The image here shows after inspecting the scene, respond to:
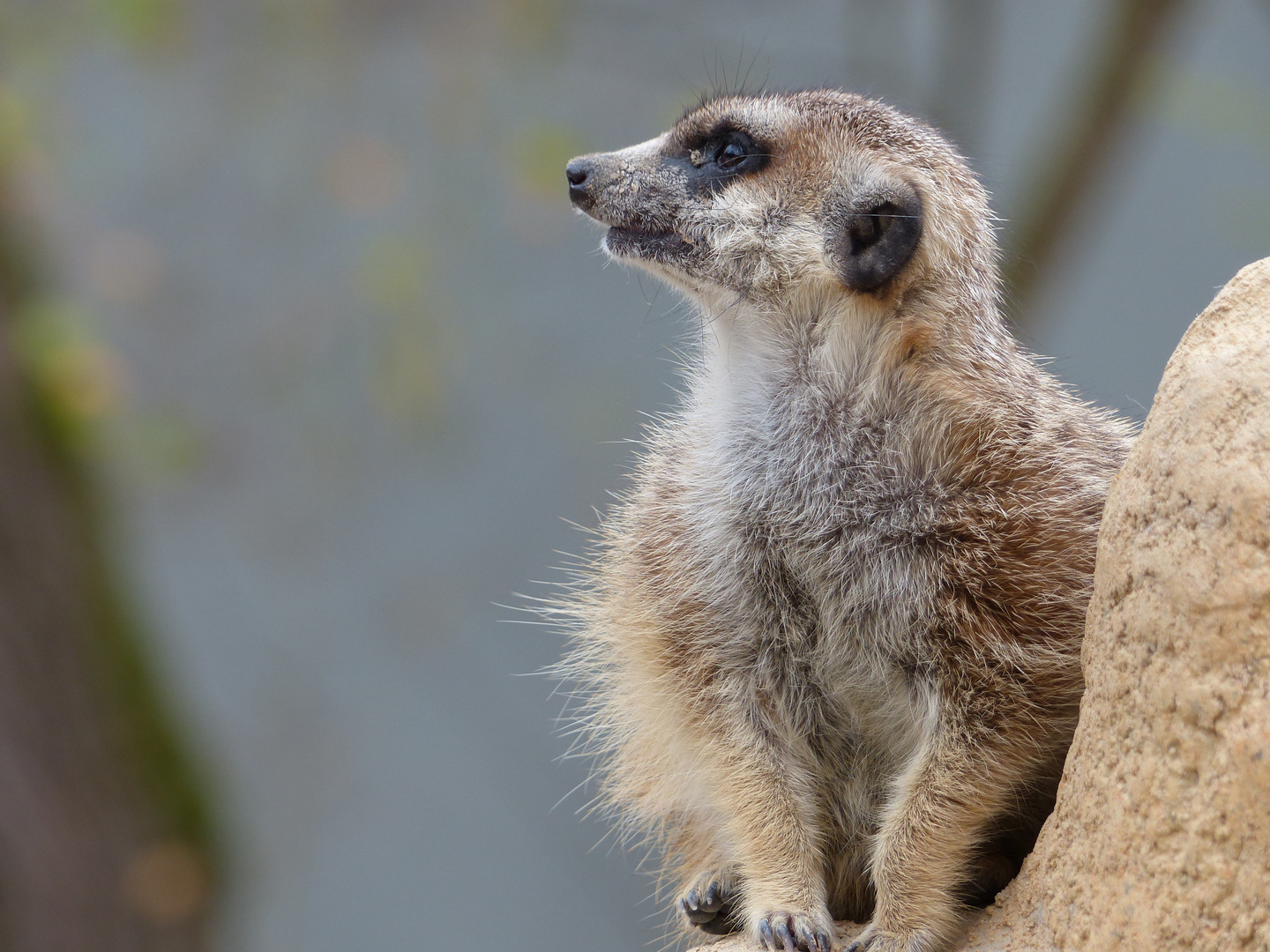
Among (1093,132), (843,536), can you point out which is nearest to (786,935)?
(843,536)

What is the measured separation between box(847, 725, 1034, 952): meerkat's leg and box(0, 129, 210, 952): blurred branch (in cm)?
325

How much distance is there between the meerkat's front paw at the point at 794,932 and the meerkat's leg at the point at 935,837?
5 cm

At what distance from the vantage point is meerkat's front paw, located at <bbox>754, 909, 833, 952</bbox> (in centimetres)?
173

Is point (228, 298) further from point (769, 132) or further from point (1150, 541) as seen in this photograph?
point (1150, 541)

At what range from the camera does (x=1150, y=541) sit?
1400 mm

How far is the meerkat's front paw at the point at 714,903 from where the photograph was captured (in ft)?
6.72

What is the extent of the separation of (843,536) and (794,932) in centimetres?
53

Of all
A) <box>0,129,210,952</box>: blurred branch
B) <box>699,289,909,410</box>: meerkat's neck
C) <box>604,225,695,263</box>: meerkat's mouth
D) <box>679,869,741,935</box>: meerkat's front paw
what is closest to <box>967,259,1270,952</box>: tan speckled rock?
<box>699,289,909,410</box>: meerkat's neck

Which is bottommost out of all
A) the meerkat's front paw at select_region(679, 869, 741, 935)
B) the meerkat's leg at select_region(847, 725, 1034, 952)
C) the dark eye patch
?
the meerkat's front paw at select_region(679, 869, 741, 935)

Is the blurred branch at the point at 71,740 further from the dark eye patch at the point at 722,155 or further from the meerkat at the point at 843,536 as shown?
the dark eye patch at the point at 722,155

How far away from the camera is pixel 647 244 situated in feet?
6.99

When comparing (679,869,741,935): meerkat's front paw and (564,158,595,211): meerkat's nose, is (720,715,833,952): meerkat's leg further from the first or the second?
(564,158,595,211): meerkat's nose

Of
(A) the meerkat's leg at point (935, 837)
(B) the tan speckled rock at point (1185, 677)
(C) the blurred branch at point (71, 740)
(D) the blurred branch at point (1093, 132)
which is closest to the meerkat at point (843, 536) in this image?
(A) the meerkat's leg at point (935, 837)

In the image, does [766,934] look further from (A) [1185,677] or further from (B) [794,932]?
(A) [1185,677]
